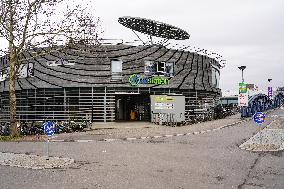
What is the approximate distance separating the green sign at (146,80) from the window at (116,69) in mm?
1191

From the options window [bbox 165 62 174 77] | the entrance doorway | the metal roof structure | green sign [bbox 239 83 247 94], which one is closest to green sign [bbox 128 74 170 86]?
window [bbox 165 62 174 77]

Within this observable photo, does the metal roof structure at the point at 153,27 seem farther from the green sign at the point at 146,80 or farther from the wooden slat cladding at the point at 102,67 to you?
the green sign at the point at 146,80

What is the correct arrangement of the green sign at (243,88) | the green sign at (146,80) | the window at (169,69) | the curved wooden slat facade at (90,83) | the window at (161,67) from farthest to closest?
the window at (169,69) → the window at (161,67) → the green sign at (146,80) → the green sign at (243,88) → the curved wooden slat facade at (90,83)

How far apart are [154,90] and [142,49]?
4642mm

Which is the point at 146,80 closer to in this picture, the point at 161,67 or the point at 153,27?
the point at 161,67

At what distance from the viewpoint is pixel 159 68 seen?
34.3 meters

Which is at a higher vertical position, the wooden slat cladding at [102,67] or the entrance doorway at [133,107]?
the wooden slat cladding at [102,67]

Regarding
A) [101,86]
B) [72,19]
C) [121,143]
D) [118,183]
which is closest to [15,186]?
[118,183]

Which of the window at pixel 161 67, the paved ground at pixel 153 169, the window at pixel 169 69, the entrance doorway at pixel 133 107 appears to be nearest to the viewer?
the paved ground at pixel 153 169

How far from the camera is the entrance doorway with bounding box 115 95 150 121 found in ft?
116

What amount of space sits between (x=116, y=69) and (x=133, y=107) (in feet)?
22.3

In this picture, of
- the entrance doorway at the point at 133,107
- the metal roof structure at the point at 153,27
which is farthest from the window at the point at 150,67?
the metal roof structure at the point at 153,27

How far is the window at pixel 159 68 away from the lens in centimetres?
3391

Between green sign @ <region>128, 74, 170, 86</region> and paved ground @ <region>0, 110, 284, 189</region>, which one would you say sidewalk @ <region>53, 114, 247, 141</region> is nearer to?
paved ground @ <region>0, 110, 284, 189</region>
